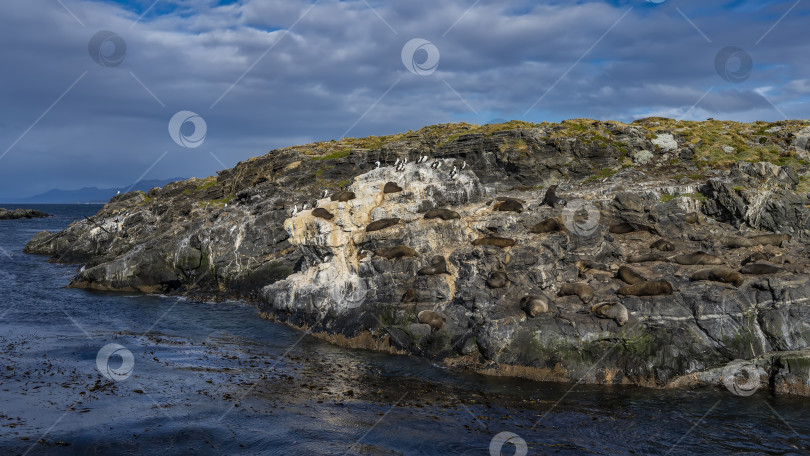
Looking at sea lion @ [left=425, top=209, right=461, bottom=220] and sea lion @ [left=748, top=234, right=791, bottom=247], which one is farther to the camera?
sea lion @ [left=425, top=209, right=461, bottom=220]

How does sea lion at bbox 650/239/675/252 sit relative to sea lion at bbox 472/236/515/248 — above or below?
below

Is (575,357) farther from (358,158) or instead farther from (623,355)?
(358,158)

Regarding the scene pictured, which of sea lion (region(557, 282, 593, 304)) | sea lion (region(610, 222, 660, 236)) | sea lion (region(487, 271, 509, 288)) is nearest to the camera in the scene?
sea lion (region(557, 282, 593, 304))

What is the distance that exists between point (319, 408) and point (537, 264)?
1376 cm

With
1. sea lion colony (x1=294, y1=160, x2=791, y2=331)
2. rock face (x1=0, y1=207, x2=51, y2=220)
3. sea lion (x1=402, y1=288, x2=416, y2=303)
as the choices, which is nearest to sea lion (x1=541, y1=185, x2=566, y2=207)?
sea lion colony (x1=294, y1=160, x2=791, y2=331)

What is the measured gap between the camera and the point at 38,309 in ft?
123

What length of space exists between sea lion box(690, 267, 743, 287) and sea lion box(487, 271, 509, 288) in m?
8.66

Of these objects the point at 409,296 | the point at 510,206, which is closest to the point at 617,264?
the point at 510,206

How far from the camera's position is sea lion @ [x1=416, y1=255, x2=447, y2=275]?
28.6 m

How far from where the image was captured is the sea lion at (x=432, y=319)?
87.5 ft

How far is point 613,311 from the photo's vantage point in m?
24.1

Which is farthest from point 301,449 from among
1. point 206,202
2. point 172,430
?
point 206,202

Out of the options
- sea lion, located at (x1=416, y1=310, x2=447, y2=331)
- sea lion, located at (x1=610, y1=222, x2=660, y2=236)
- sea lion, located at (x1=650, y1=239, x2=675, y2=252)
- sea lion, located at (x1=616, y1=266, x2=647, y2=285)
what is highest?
sea lion, located at (x1=610, y1=222, x2=660, y2=236)

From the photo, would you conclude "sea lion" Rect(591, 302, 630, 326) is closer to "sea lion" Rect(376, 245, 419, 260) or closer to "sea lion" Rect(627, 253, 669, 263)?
"sea lion" Rect(627, 253, 669, 263)
